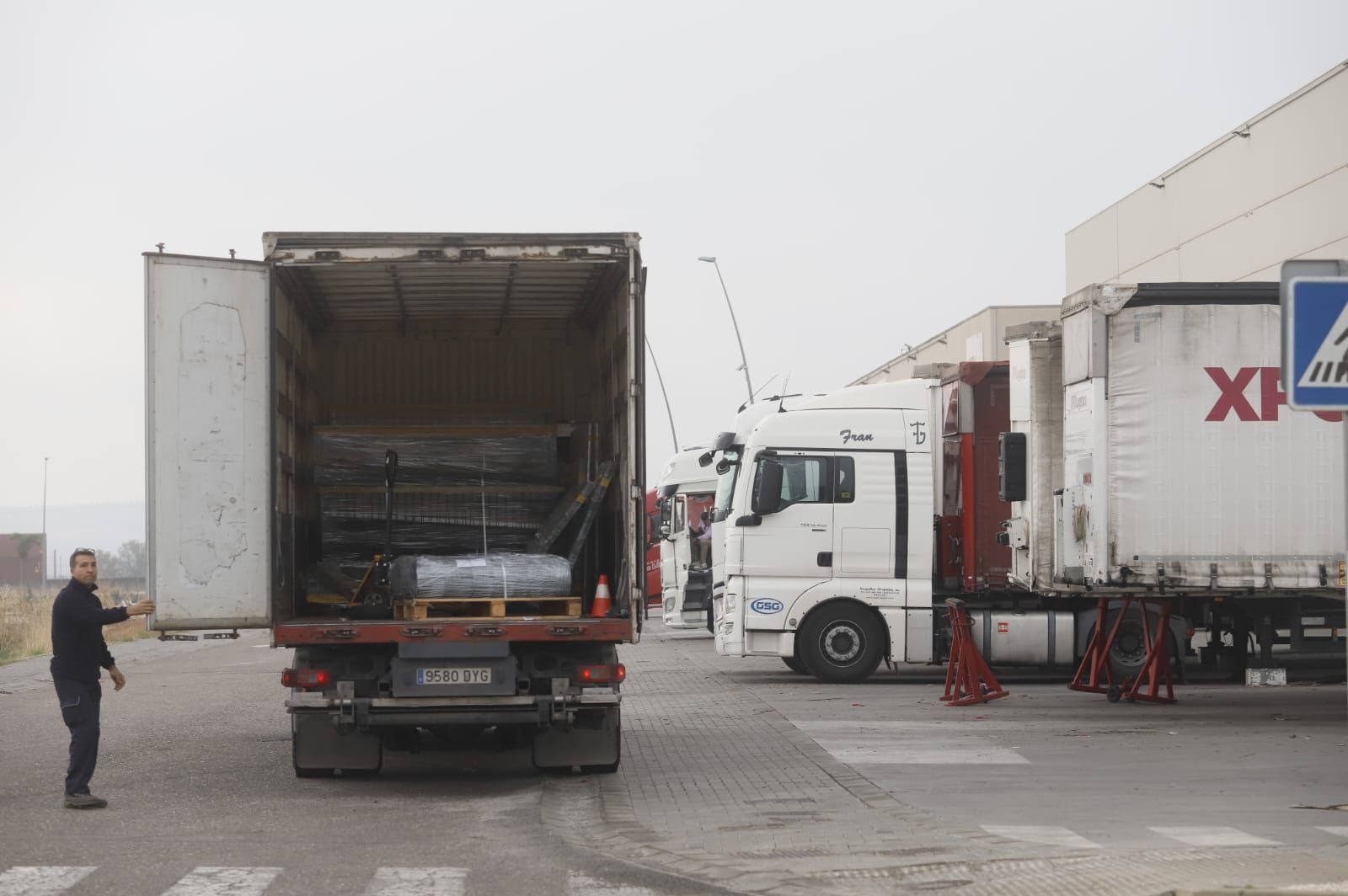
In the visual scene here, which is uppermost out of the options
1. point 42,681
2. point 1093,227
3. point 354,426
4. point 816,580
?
point 1093,227

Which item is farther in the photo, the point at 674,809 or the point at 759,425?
the point at 759,425

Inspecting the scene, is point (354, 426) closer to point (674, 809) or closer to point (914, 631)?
point (674, 809)

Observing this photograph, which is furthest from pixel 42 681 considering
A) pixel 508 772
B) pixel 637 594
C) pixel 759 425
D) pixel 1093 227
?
pixel 1093 227

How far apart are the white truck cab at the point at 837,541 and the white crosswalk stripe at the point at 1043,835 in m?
10.0

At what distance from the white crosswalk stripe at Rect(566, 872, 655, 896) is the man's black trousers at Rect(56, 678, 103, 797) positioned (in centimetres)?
411

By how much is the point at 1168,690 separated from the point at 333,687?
933 cm

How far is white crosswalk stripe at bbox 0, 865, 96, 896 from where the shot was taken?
25.3 ft

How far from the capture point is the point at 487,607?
39.1 feet

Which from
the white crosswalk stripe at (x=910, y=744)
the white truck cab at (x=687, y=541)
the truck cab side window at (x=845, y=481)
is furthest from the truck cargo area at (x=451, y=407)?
the white truck cab at (x=687, y=541)

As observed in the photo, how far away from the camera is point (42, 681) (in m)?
23.8

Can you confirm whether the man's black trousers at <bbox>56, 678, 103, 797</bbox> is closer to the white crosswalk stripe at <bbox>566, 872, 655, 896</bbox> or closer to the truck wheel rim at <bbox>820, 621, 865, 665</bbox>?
the white crosswalk stripe at <bbox>566, 872, 655, 896</bbox>

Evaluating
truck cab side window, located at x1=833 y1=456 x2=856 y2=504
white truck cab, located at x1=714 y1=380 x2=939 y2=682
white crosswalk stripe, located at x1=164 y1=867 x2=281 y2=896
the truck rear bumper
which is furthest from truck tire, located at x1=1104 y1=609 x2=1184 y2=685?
white crosswalk stripe, located at x1=164 y1=867 x2=281 y2=896

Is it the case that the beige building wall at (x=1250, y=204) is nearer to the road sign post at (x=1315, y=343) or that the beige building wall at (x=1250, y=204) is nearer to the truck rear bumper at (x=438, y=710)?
the truck rear bumper at (x=438, y=710)

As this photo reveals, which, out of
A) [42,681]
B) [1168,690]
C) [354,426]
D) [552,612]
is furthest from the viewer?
[42,681]
